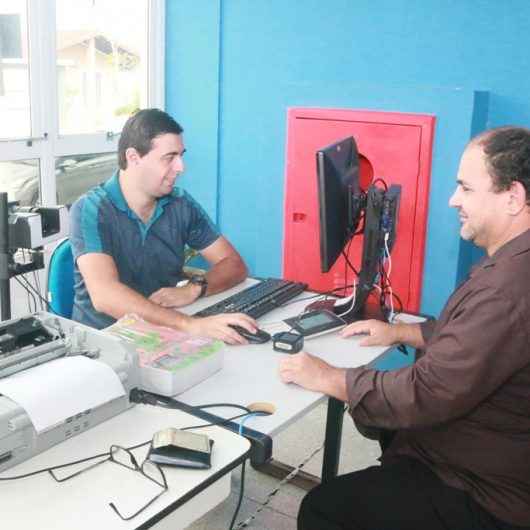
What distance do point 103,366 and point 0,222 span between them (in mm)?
828

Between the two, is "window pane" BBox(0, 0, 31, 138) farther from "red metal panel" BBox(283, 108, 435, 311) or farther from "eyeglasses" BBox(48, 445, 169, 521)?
"eyeglasses" BBox(48, 445, 169, 521)

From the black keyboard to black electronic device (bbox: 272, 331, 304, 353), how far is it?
244 mm

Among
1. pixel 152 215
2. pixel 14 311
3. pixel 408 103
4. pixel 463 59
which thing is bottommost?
pixel 14 311

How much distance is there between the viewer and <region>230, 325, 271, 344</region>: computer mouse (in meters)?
Answer: 1.79

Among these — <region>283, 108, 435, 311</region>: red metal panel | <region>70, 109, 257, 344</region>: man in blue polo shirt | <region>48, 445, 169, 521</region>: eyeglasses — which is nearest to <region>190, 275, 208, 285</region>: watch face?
<region>70, 109, 257, 344</region>: man in blue polo shirt

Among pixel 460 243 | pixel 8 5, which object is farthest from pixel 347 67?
pixel 8 5

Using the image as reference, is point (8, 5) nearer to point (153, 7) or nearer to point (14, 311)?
point (153, 7)

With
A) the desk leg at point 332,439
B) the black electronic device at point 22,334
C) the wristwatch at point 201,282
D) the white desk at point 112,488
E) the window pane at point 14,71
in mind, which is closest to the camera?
the white desk at point 112,488

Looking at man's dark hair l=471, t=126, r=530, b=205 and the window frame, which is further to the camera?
the window frame

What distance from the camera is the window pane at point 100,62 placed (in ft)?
10.7

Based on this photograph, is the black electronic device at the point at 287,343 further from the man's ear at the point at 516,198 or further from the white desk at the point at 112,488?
the man's ear at the point at 516,198

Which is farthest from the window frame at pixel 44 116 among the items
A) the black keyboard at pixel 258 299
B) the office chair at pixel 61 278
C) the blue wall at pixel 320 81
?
the black keyboard at pixel 258 299

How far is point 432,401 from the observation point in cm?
139

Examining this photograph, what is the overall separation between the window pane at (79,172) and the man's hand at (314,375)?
2.14 meters
